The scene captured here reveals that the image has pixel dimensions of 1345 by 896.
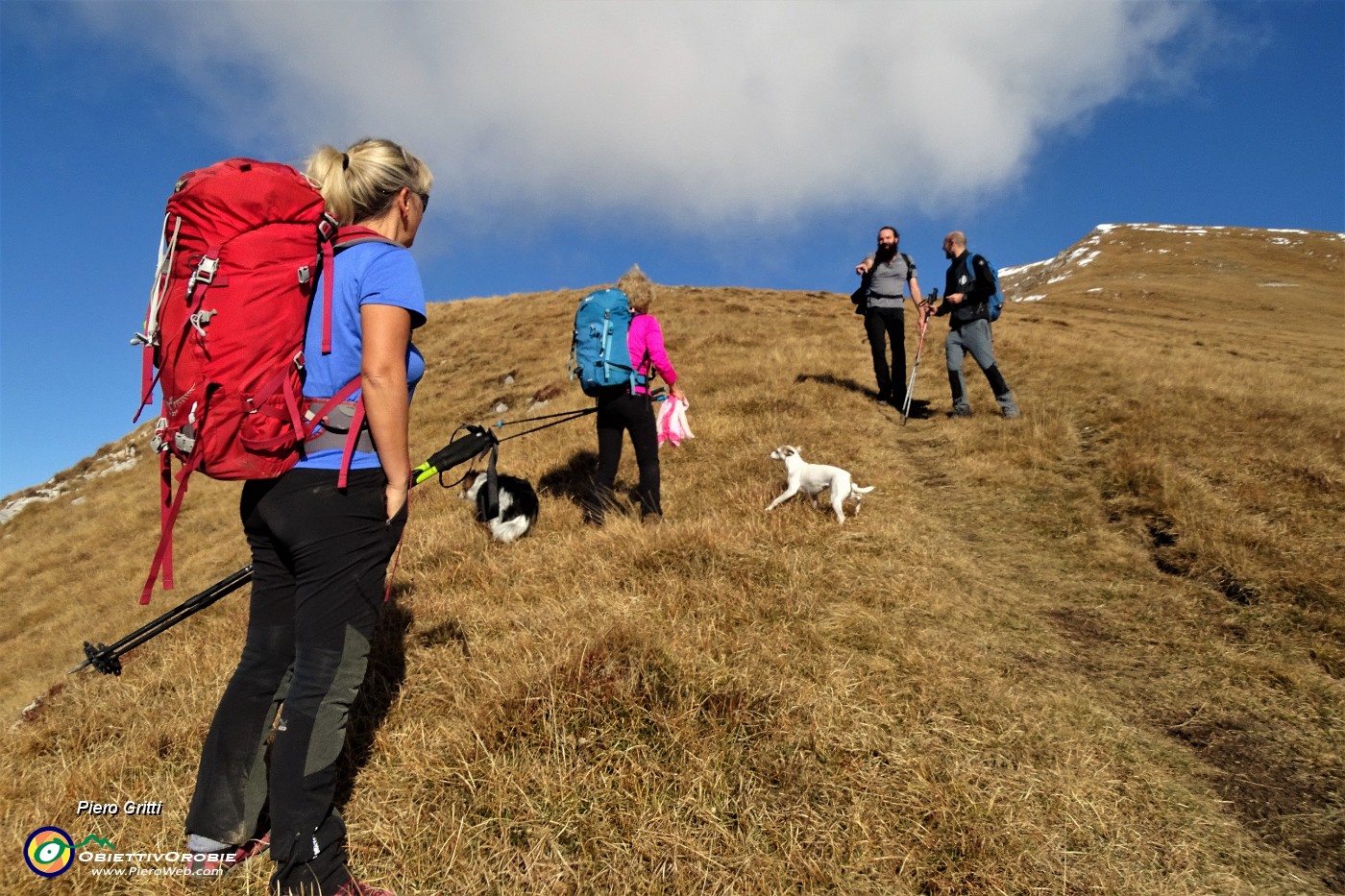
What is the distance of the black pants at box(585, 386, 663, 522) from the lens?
6051 millimetres

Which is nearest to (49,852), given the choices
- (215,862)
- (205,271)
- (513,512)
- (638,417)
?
(215,862)

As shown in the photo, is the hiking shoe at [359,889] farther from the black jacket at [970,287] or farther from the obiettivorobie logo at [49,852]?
the black jacket at [970,287]

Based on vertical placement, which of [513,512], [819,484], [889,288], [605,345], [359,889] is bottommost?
[359,889]

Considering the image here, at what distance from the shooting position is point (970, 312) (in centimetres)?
1018

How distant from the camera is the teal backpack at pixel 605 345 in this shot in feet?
19.4

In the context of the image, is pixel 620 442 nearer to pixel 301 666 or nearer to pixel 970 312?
pixel 301 666

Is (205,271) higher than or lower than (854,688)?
higher

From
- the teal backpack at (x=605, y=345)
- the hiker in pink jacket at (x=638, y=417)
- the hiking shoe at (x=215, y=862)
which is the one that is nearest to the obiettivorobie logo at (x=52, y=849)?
the hiking shoe at (x=215, y=862)

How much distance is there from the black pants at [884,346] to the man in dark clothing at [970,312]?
87 cm

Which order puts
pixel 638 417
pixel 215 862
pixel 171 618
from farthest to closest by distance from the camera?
pixel 638 417 < pixel 171 618 < pixel 215 862

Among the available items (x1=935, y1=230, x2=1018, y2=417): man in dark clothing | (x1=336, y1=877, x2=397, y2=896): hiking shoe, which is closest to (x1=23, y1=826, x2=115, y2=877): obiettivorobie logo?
(x1=336, y1=877, x2=397, y2=896): hiking shoe

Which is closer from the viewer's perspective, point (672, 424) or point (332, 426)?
point (332, 426)

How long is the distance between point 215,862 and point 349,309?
85.4 inches

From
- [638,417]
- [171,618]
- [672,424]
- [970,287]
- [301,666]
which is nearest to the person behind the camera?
[301,666]
